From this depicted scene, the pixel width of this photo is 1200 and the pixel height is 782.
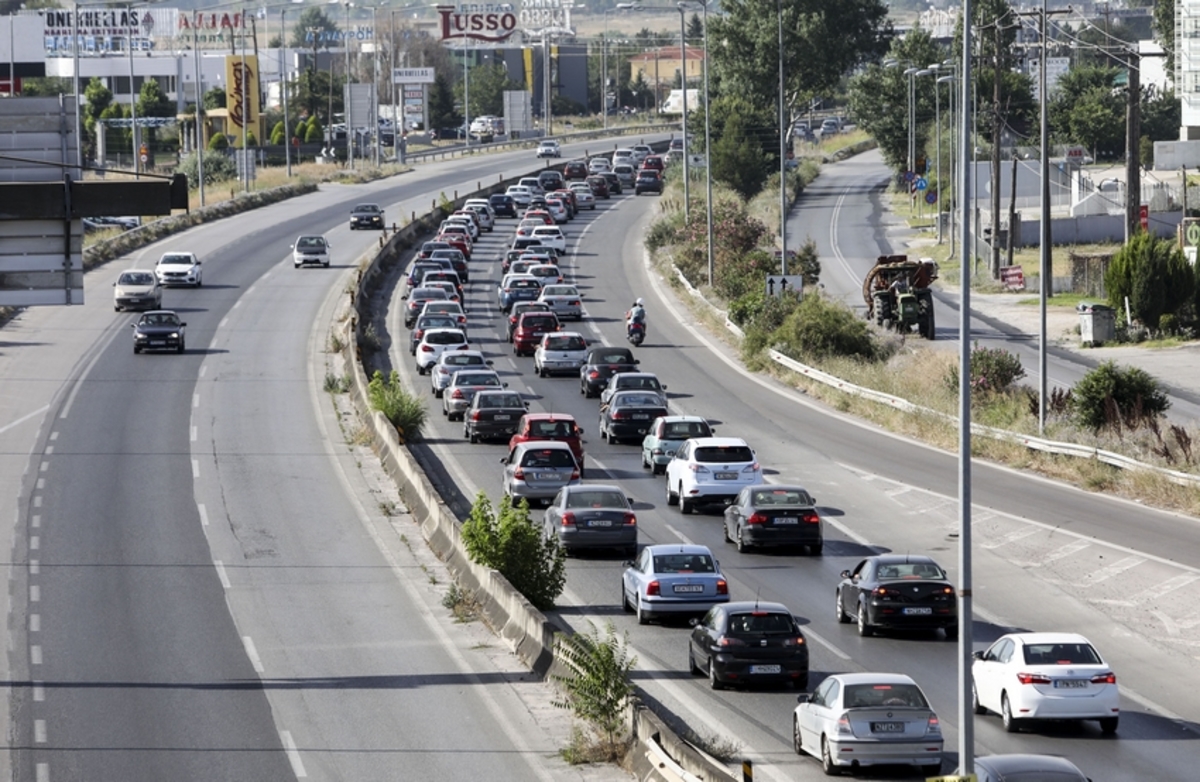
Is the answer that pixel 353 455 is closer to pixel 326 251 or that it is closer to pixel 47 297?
pixel 47 297

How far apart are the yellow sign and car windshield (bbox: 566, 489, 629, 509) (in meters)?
113

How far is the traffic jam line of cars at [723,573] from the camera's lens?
18844 mm

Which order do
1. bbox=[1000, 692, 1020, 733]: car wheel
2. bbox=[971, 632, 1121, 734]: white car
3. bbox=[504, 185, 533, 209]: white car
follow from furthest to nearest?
bbox=[504, 185, 533, 209]: white car → bbox=[1000, 692, 1020, 733]: car wheel → bbox=[971, 632, 1121, 734]: white car

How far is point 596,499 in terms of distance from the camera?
31.9 m

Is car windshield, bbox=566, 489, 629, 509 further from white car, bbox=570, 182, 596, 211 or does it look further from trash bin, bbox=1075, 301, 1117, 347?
white car, bbox=570, 182, 596, 211

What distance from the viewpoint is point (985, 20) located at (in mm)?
129250

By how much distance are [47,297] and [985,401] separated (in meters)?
26.0

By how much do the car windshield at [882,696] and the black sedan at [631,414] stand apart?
2476 centimetres

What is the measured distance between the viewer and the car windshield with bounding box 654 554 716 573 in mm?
26562

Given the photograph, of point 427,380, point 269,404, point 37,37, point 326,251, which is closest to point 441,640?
point 269,404

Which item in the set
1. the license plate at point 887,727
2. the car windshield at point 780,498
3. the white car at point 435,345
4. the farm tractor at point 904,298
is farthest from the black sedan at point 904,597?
the farm tractor at point 904,298

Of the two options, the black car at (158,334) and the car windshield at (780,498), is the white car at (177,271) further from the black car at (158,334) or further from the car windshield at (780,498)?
the car windshield at (780,498)

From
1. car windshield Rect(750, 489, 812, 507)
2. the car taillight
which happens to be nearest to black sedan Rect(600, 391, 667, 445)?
car windshield Rect(750, 489, 812, 507)

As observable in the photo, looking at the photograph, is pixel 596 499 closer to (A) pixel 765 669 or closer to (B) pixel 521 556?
(B) pixel 521 556
